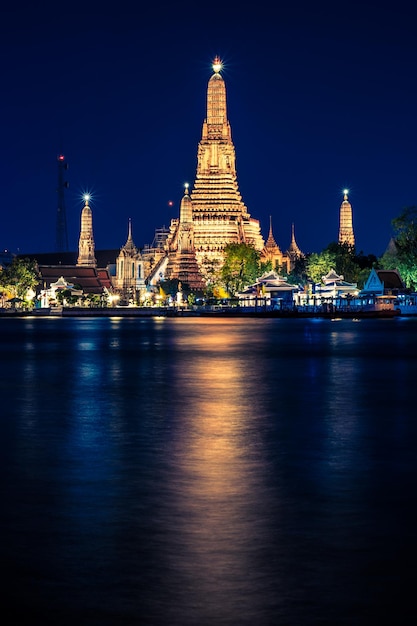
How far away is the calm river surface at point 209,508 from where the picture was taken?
7578mm

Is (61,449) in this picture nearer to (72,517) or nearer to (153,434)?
(153,434)

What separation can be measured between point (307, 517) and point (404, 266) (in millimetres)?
92558

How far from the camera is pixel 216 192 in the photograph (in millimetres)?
153375

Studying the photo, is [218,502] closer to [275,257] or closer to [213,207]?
[213,207]

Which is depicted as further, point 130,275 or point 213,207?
point 130,275

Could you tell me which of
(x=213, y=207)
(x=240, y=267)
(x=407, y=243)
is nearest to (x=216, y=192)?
(x=213, y=207)

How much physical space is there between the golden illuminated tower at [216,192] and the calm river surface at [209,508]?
126m

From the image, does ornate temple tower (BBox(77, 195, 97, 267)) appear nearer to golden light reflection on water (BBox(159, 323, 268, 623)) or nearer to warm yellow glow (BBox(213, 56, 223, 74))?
warm yellow glow (BBox(213, 56, 223, 74))

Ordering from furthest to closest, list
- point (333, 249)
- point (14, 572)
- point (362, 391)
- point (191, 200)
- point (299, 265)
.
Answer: point (191, 200) < point (299, 265) < point (333, 249) < point (362, 391) < point (14, 572)

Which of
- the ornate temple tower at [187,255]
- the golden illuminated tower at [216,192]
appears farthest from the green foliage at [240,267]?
the golden illuminated tower at [216,192]

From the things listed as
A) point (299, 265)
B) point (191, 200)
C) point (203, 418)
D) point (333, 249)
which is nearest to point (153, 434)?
point (203, 418)

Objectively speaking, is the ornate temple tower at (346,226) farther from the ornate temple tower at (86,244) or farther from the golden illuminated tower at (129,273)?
the ornate temple tower at (86,244)

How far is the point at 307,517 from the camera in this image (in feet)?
34.1

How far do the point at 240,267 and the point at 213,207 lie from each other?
23.7m
